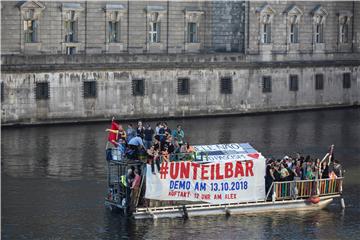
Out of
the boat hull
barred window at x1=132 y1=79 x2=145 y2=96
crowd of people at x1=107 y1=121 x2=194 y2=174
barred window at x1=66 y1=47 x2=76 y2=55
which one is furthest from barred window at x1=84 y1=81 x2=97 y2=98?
the boat hull

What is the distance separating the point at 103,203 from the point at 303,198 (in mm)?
8460

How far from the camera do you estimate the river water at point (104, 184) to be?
152 feet

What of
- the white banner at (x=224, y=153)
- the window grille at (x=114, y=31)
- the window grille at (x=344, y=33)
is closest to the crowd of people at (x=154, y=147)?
the white banner at (x=224, y=153)

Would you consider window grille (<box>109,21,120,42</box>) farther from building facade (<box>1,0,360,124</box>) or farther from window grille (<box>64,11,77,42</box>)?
window grille (<box>64,11,77,42</box>)

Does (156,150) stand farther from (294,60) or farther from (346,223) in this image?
(294,60)

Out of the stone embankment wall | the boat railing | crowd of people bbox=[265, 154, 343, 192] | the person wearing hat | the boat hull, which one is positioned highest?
the stone embankment wall

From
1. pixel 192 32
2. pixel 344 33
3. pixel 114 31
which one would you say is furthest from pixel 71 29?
pixel 344 33

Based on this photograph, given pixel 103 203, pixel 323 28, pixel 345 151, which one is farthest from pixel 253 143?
pixel 323 28

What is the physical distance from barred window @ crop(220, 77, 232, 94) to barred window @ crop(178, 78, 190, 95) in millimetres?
3093

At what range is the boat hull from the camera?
48031 mm

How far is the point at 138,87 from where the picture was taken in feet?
280

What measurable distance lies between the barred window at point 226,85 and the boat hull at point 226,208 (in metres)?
39.3

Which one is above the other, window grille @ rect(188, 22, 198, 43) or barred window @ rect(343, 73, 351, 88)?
window grille @ rect(188, 22, 198, 43)

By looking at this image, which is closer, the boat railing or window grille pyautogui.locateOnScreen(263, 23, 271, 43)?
the boat railing
